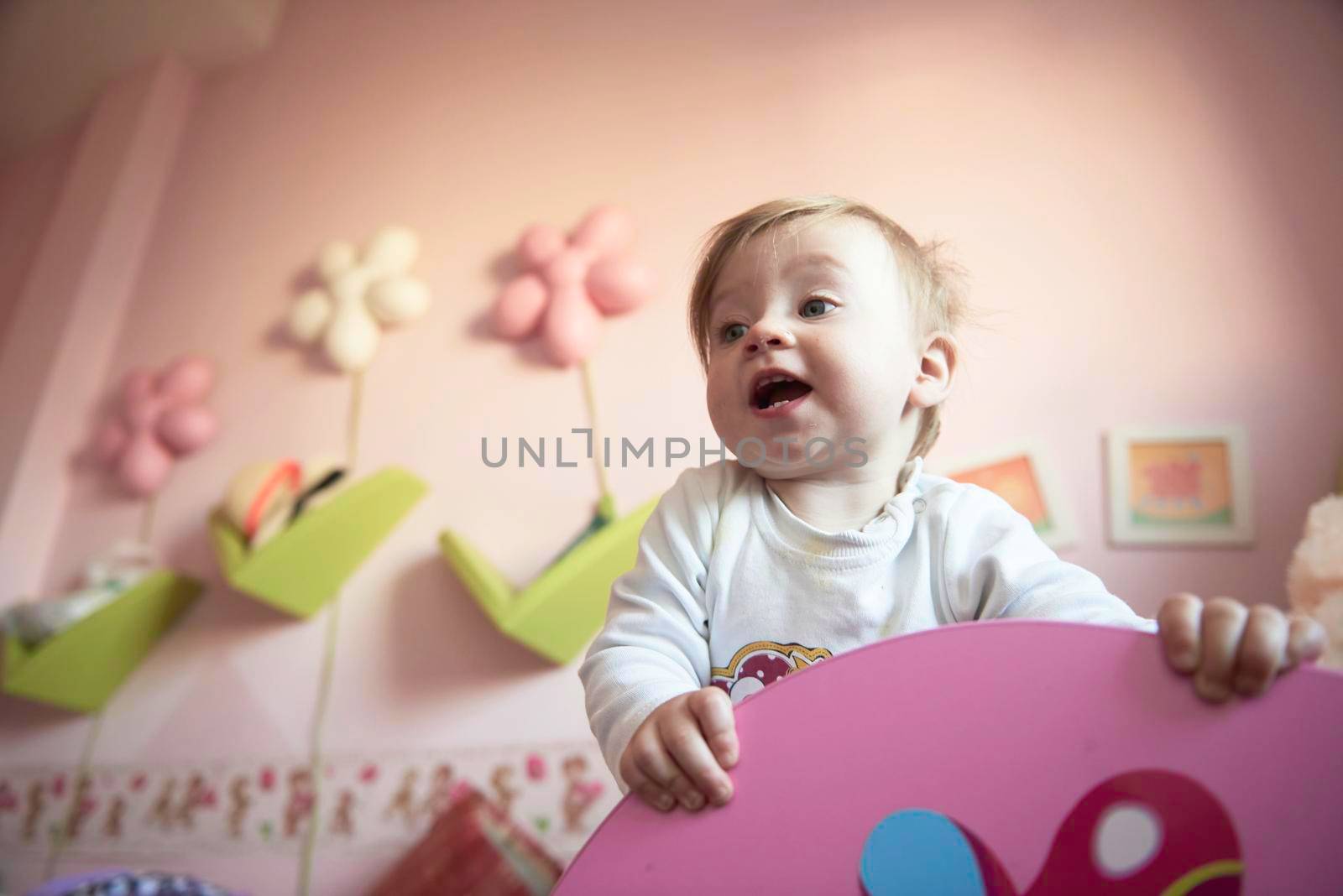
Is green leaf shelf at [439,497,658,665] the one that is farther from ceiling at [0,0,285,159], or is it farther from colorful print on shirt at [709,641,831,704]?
ceiling at [0,0,285,159]

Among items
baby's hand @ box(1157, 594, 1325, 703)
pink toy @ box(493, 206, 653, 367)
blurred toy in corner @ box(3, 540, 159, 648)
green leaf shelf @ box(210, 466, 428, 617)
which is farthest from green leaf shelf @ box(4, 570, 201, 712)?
baby's hand @ box(1157, 594, 1325, 703)

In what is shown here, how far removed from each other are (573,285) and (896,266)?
104 centimetres

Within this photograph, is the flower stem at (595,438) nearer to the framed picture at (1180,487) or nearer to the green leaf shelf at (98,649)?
the framed picture at (1180,487)

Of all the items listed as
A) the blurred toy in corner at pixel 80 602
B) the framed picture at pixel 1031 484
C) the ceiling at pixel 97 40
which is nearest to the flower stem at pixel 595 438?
the framed picture at pixel 1031 484

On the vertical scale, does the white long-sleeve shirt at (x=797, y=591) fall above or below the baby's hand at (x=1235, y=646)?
above

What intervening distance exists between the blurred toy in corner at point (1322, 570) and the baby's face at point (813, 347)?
2.10 feet

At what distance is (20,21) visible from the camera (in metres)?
2.09

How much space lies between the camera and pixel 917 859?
344mm

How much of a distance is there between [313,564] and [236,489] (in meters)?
0.24

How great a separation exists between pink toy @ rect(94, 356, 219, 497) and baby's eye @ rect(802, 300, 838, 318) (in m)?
1.73

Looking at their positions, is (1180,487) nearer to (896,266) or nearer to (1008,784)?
(896,266)

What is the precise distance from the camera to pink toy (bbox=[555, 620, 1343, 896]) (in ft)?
1.04

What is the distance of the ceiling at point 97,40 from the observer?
213 centimetres

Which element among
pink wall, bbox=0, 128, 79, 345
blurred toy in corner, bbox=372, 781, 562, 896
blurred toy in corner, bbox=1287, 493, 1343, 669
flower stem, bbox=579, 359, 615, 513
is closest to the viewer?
blurred toy in corner, bbox=1287, 493, 1343, 669
